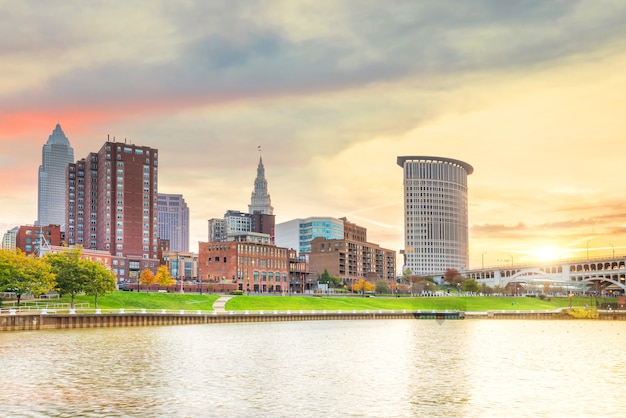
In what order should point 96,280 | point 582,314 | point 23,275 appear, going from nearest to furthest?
point 23,275, point 96,280, point 582,314

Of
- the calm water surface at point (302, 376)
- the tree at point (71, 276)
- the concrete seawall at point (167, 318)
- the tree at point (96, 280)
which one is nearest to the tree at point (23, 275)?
the tree at point (71, 276)

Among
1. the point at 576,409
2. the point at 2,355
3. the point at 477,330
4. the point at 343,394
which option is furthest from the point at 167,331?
the point at 576,409

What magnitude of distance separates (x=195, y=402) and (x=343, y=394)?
9092 mm

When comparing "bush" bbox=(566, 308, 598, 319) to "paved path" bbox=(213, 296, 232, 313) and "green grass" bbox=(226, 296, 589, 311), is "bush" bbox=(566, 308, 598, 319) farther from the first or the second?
"paved path" bbox=(213, 296, 232, 313)

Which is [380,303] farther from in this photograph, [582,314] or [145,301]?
[145,301]

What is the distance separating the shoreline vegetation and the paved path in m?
0.82

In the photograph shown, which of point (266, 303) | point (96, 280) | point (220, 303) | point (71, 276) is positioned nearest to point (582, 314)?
point (266, 303)

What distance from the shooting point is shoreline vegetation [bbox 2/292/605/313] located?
11249cm

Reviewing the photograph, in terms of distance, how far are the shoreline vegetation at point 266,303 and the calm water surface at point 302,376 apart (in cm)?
2754

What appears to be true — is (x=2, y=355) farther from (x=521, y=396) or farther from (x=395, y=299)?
(x=395, y=299)

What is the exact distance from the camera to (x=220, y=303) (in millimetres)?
138375

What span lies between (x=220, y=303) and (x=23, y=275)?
4619 centimetres

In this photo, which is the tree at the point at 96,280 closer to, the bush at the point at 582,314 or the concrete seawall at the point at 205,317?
the concrete seawall at the point at 205,317

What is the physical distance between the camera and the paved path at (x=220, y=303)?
129950 mm
